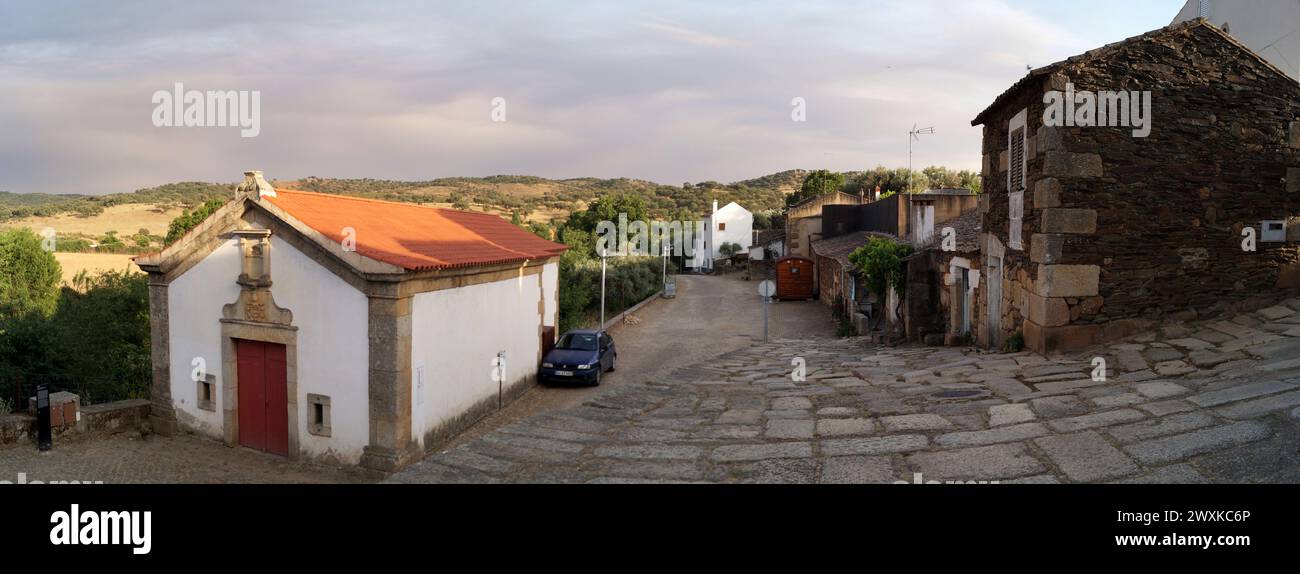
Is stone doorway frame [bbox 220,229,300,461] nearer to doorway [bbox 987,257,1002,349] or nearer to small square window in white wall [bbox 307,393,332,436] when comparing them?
small square window in white wall [bbox 307,393,332,436]

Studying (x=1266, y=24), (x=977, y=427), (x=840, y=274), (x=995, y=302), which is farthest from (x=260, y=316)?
(x=840, y=274)

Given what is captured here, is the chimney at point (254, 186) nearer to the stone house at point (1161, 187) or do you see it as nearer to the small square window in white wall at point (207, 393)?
the small square window in white wall at point (207, 393)

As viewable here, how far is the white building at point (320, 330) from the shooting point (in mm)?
10859

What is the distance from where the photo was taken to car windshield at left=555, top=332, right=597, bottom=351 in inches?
669

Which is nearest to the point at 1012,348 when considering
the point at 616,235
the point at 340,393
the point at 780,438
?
the point at 780,438

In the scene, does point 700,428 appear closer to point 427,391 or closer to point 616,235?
point 427,391

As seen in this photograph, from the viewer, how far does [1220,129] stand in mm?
11031

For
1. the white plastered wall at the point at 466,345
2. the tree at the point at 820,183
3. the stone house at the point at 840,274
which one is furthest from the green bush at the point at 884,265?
the tree at the point at 820,183

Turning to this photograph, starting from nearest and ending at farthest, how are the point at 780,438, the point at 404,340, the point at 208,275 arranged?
the point at 780,438
the point at 404,340
the point at 208,275

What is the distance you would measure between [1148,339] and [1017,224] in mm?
2633

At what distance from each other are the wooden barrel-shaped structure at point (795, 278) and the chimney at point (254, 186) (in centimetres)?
2826

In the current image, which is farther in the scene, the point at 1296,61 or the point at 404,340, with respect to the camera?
the point at 1296,61

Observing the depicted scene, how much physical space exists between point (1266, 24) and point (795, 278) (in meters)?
22.9

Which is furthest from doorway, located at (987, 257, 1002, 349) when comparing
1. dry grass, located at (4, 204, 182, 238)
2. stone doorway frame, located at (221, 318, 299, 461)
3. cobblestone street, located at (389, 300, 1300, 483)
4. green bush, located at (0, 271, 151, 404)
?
dry grass, located at (4, 204, 182, 238)
